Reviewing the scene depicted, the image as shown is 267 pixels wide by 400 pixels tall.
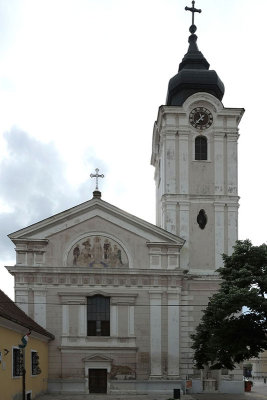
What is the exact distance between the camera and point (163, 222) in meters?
44.2

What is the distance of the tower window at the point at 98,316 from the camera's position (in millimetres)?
39719

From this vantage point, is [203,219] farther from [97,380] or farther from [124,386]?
[97,380]

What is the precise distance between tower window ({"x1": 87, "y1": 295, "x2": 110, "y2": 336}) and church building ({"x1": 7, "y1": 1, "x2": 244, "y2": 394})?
2.3 inches

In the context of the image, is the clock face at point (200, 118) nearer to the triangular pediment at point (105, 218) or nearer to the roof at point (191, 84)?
the roof at point (191, 84)

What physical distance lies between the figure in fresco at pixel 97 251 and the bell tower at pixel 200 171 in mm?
5062

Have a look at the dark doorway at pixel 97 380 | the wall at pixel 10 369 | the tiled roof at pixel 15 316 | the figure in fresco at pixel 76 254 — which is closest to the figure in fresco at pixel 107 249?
the figure in fresco at pixel 76 254

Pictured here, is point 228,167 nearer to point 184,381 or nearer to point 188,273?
point 188,273

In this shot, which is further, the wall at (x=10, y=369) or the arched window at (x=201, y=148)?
the arched window at (x=201, y=148)

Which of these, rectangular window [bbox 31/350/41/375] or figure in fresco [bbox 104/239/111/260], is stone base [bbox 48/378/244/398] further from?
figure in fresco [bbox 104/239/111/260]

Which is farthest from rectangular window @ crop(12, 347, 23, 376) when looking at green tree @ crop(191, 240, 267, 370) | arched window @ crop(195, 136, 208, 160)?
arched window @ crop(195, 136, 208, 160)

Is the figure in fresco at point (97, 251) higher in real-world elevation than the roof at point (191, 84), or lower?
lower

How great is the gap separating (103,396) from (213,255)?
454 inches

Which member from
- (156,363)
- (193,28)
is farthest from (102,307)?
(193,28)

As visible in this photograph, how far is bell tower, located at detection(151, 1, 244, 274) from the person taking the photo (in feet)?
142
